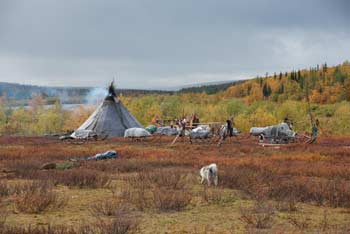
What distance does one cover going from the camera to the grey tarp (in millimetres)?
40938

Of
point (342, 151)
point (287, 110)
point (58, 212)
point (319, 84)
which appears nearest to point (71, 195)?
point (58, 212)

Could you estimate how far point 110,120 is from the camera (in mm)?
41469

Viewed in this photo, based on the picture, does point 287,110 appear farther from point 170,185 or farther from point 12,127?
point 170,185

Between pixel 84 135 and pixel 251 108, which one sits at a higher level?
pixel 251 108

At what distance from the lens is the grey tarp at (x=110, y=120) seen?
1612 inches

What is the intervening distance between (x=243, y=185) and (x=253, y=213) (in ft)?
12.0

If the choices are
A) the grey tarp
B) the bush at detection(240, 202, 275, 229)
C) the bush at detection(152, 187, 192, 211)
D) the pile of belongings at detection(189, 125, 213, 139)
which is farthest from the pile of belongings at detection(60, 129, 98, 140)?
the bush at detection(240, 202, 275, 229)

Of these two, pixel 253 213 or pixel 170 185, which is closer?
pixel 253 213

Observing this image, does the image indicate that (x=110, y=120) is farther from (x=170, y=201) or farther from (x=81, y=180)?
(x=170, y=201)

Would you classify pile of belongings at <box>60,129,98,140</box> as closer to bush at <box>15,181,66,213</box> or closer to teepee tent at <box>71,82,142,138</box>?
teepee tent at <box>71,82,142,138</box>

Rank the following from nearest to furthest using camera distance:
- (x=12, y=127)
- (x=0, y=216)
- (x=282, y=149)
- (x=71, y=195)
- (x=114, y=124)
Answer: (x=0, y=216) → (x=71, y=195) → (x=282, y=149) → (x=114, y=124) → (x=12, y=127)

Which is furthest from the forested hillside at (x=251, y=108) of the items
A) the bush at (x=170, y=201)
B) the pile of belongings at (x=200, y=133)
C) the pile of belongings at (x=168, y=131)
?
the bush at (x=170, y=201)

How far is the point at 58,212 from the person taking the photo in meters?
9.16

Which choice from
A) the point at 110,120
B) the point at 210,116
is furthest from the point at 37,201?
the point at 210,116
